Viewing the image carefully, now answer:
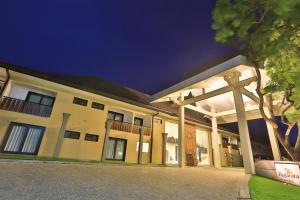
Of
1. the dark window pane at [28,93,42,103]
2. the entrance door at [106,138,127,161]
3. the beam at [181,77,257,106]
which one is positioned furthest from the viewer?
the entrance door at [106,138,127,161]

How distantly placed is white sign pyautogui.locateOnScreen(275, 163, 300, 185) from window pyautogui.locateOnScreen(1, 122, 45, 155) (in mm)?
14178

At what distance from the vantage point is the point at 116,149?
15.3 m

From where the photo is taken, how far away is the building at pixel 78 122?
11.2 meters

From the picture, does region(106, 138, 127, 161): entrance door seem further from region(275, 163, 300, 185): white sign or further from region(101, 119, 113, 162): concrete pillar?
region(275, 163, 300, 185): white sign

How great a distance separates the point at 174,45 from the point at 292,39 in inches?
979

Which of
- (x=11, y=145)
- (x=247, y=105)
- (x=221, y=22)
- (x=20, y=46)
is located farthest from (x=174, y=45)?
(x=20, y=46)

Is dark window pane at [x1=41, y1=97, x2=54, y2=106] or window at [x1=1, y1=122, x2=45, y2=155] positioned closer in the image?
window at [x1=1, y1=122, x2=45, y2=155]

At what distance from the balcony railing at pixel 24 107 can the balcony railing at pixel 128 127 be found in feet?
17.8

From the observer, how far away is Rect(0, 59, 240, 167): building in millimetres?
11219

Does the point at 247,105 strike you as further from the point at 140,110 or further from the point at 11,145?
the point at 11,145

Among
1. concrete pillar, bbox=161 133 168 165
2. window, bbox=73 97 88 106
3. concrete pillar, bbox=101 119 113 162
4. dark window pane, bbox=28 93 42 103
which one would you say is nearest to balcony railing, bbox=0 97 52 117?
dark window pane, bbox=28 93 42 103

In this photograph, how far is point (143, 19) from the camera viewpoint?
92.8 ft

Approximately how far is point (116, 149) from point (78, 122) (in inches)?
169

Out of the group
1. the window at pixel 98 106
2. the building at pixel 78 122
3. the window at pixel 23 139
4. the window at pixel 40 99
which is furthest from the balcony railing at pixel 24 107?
the window at pixel 98 106
